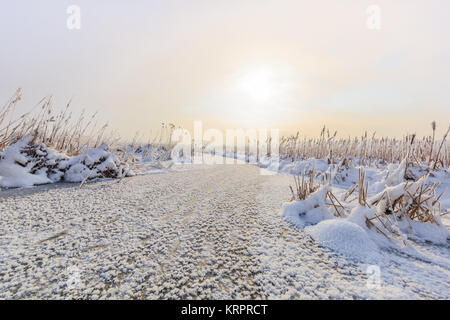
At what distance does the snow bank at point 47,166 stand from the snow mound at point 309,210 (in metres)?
3.84

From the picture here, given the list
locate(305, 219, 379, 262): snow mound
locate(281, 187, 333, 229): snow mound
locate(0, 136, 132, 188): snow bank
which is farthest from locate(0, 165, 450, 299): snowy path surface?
locate(0, 136, 132, 188): snow bank

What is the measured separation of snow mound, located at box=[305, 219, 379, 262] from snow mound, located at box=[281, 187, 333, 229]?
0.41 m

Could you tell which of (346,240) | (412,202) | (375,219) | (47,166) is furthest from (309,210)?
(47,166)

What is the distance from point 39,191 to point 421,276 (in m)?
4.79

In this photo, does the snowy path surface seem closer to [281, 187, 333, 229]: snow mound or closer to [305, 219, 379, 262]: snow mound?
[305, 219, 379, 262]: snow mound

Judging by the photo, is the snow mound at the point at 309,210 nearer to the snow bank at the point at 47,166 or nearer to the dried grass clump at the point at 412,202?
the dried grass clump at the point at 412,202

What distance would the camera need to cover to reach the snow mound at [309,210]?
7.61ft

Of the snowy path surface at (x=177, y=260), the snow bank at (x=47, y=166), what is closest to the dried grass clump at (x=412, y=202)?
the snowy path surface at (x=177, y=260)

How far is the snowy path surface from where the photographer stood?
42.5 inches

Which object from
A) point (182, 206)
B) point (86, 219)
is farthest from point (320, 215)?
point (86, 219)

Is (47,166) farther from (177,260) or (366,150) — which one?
(366,150)

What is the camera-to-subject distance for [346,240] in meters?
1.66

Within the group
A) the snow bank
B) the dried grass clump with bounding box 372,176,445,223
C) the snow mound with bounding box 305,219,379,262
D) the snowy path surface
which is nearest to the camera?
the snowy path surface

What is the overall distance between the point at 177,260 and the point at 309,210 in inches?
71.1
